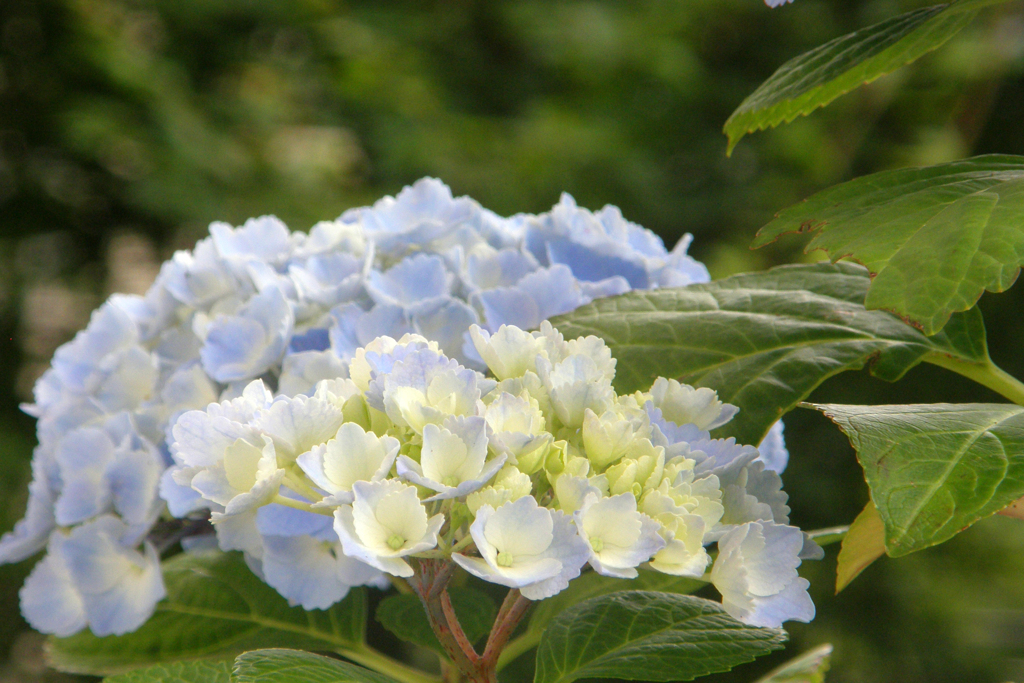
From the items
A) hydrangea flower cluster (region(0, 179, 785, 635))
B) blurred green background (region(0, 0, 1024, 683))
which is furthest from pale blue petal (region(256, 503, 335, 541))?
blurred green background (region(0, 0, 1024, 683))

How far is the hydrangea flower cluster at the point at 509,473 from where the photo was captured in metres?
0.30

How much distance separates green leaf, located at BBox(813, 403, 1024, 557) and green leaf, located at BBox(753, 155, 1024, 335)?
54mm

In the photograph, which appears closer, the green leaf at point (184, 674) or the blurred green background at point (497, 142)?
the green leaf at point (184, 674)

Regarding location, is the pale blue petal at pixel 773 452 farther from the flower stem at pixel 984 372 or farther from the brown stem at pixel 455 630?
the brown stem at pixel 455 630

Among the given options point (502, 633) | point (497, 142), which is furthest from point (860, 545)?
point (497, 142)

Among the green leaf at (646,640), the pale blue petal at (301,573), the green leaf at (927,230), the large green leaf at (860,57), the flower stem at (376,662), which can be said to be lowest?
the flower stem at (376,662)

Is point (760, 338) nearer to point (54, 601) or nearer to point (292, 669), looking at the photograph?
point (292, 669)

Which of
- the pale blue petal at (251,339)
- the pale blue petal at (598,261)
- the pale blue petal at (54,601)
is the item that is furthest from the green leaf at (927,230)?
the pale blue petal at (54,601)

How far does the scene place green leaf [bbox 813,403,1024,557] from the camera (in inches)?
12.4

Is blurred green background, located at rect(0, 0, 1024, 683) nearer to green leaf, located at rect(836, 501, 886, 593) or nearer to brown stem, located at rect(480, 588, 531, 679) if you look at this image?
green leaf, located at rect(836, 501, 886, 593)

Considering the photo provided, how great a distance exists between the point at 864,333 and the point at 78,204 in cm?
172

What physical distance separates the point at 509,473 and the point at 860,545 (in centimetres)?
22

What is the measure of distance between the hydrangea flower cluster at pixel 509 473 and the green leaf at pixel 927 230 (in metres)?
0.09

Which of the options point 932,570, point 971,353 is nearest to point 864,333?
point 971,353
